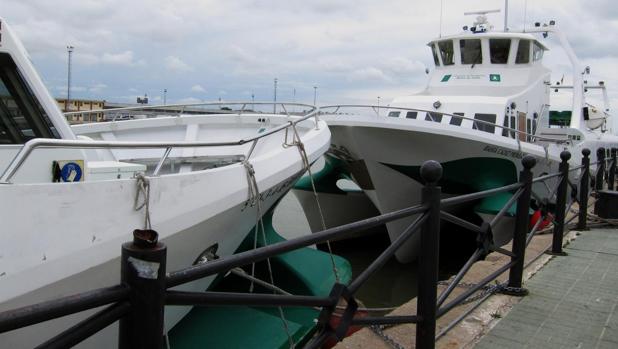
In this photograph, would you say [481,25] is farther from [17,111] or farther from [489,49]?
[17,111]

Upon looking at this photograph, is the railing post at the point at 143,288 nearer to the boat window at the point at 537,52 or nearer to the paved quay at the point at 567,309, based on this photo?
the paved quay at the point at 567,309

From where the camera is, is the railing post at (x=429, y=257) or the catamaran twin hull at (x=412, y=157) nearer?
the railing post at (x=429, y=257)

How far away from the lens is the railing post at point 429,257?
2.96m

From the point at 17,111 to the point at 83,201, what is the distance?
1.53 meters

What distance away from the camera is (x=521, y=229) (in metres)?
4.65

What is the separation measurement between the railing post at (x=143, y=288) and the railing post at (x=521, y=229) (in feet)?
11.9

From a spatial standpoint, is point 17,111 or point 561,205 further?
point 561,205

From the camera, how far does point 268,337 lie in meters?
4.75

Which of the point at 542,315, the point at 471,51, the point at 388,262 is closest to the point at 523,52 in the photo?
the point at 471,51

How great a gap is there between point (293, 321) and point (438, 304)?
2.31 m

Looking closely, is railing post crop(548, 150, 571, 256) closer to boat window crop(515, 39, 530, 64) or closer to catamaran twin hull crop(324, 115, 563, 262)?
catamaran twin hull crop(324, 115, 563, 262)

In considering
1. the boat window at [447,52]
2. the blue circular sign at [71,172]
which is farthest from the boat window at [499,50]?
the blue circular sign at [71,172]

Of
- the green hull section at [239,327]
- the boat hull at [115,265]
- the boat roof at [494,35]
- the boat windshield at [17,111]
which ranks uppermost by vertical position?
the boat roof at [494,35]

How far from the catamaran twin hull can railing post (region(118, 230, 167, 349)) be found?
8.60 metres
